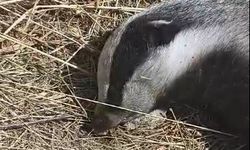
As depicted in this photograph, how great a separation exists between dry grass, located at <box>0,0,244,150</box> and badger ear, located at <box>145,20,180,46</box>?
567mm

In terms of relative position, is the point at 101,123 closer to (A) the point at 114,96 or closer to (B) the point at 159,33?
(A) the point at 114,96

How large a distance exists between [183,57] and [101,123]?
567 millimetres

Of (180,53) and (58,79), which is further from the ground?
(180,53)

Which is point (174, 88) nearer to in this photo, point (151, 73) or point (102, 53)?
point (151, 73)

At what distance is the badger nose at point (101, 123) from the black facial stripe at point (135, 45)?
0.26m

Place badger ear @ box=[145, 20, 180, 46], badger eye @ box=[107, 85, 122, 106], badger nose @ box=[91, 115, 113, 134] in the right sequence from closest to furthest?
badger ear @ box=[145, 20, 180, 46], badger eye @ box=[107, 85, 122, 106], badger nose @ box=[91, 115, 113, 134]

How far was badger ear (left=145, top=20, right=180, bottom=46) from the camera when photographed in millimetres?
3270

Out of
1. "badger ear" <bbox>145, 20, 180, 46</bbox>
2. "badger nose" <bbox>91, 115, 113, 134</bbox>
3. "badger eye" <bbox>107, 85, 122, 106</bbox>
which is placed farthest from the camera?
"badger nose" <bbox>91, 115, 113, 134</bbox>

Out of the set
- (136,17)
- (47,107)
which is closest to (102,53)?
(136,17)

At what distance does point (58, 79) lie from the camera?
3.78 meters

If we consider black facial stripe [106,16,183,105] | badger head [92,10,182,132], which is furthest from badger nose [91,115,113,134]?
black facial stripe [106,16,183,105]

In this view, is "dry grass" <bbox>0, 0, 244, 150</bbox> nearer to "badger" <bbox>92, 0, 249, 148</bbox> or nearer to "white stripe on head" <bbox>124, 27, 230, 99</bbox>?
"badger" <bbox>92, 0, 249, 148</bbox>

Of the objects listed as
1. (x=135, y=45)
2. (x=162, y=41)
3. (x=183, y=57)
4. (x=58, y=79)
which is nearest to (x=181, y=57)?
(x=183, y=57)

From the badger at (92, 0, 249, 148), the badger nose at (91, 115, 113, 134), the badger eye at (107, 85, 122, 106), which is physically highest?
the badger at (92, 0, 249, 148)
